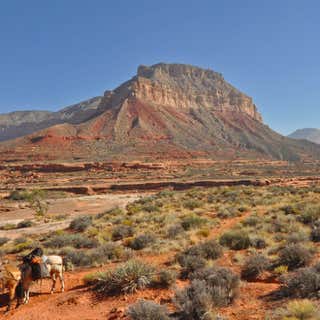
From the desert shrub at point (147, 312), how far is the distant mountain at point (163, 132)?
74732 millimetres

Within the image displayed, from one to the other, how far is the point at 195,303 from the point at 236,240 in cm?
564

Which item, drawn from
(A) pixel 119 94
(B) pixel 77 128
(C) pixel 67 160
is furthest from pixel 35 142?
(A) pixel 119 94

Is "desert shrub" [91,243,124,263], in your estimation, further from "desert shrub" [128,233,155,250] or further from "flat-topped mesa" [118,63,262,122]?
"flat-topped mesa" [118,63,262,122]

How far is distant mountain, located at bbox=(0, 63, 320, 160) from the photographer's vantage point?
3494 inches

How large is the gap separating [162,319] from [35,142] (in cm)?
9752

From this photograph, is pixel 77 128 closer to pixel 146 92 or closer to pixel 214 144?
pixel 146 92

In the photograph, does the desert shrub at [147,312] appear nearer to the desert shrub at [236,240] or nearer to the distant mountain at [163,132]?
the desert shrub at [236,240]

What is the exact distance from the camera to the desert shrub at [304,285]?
241 inches

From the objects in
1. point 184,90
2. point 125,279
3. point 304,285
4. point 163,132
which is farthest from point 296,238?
point 184,90

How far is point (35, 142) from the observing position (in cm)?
9488

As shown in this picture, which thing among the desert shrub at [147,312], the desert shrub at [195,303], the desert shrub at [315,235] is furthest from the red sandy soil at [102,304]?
the desert shrub at [315,235]

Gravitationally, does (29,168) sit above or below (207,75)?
below

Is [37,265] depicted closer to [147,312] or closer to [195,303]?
[147,312]

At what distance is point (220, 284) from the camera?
672 centimetres
